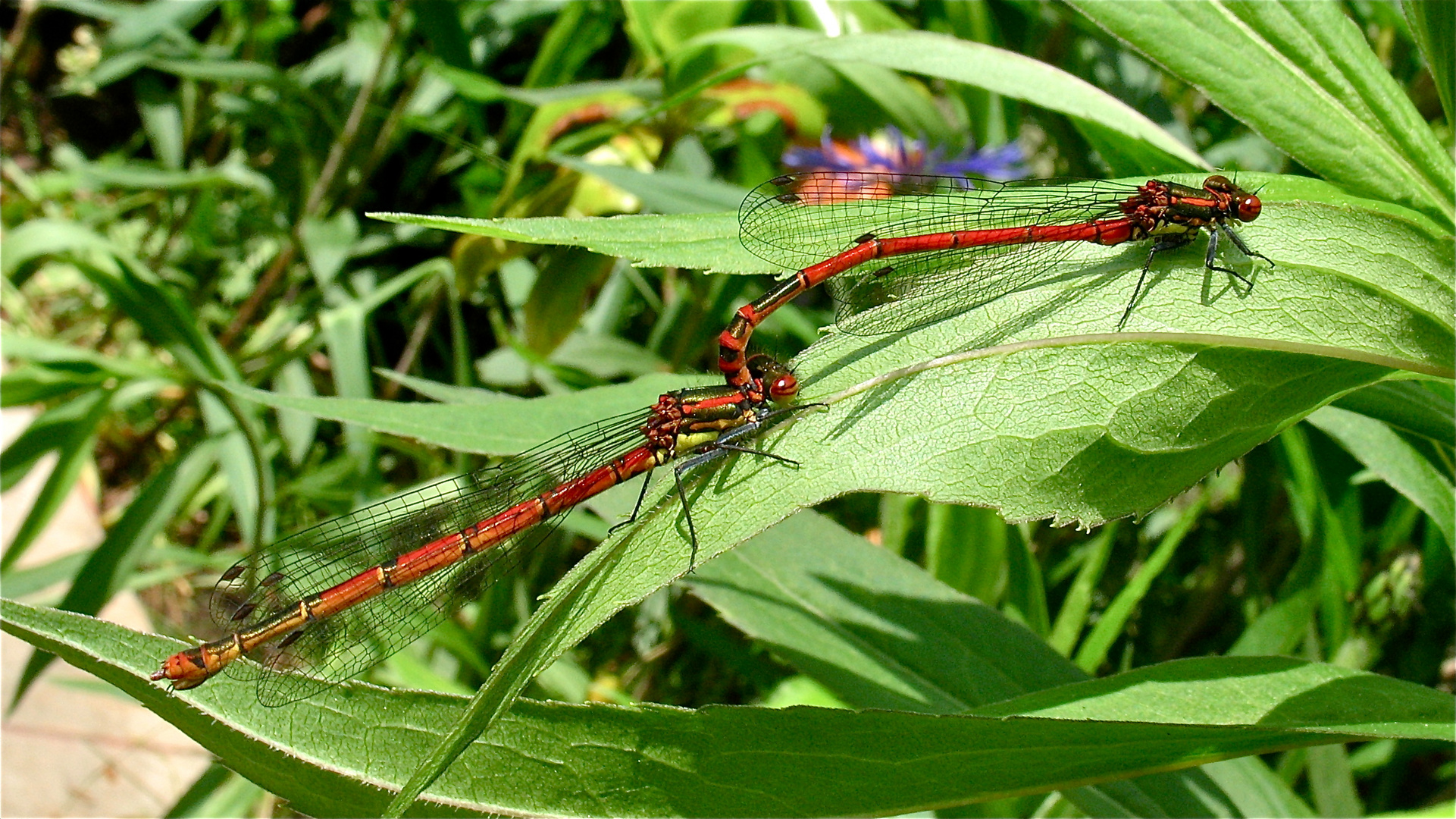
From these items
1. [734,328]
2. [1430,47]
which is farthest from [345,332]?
[1430,47]

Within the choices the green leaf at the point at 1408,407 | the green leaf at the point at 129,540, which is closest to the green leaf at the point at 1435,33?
the green leaf at the point at 1408,407

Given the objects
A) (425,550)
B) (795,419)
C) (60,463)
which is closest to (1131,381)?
(795,419)

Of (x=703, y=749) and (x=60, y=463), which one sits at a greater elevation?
(x=60, y=463)

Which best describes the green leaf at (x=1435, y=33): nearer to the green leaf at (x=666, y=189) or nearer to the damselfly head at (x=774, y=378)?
the damselfly head at (x=774, y=378)

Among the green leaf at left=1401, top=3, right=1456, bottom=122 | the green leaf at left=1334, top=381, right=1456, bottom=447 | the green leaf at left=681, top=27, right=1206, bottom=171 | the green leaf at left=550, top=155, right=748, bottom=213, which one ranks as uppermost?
the green leaf at left=550, top=155, right=748, bottom=213

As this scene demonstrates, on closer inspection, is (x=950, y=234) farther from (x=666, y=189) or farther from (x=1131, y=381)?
(x=666, y=189)

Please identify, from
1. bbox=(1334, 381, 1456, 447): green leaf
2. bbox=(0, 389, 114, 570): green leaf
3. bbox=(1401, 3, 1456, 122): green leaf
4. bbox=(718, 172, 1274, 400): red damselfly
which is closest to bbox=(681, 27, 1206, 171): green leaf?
bbox=(718, 172, 1274, 400): red damselfly

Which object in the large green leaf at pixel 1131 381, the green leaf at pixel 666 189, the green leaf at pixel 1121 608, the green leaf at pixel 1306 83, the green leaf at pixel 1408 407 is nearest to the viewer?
the large green leaf at pixel 1131 381

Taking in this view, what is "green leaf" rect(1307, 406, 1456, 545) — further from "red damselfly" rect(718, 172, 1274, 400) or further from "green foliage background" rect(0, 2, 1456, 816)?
"red damselfly" rect(718, 172, 1274, 400)
